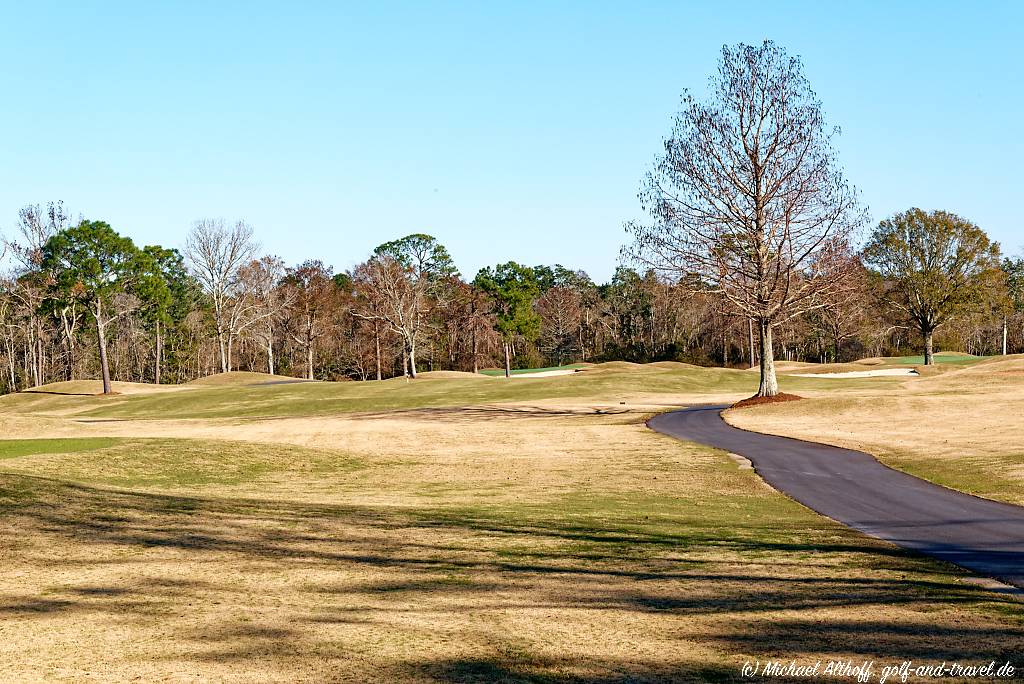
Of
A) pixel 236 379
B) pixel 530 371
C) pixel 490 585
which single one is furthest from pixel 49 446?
pixel 530 371

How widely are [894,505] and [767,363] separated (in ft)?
85.6

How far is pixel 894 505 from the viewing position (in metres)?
16.8

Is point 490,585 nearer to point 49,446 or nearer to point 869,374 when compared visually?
point 49,446

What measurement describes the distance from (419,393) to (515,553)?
46951 mm

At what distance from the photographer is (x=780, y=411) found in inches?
1518

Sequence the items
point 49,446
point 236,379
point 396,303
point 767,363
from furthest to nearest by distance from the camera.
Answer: point 396,303, point 236,379, point 767,363, point 49,446

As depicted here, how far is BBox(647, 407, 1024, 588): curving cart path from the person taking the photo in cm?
1243

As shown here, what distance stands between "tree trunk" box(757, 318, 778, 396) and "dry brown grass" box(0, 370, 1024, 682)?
22.9 m

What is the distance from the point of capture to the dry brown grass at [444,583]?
22.6 ft

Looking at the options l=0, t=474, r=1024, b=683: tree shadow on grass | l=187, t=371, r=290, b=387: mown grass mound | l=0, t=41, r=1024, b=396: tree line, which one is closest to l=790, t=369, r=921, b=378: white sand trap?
l=0, t=41, r=1024, b=396: tree line

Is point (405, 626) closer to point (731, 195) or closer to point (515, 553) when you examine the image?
point (515, 553)

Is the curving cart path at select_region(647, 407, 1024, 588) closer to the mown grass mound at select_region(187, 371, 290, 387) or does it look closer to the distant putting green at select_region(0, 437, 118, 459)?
the distant putting green at select_region(0, 437, 118, 459)

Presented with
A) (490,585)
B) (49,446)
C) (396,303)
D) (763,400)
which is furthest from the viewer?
(396,303)

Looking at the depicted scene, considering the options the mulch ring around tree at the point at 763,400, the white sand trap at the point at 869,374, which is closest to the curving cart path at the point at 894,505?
the mulch ring around tree at the point at 763,400
